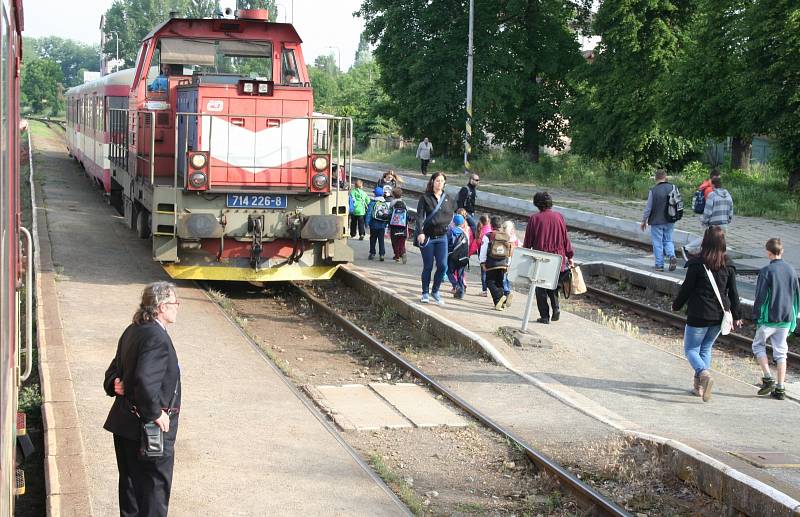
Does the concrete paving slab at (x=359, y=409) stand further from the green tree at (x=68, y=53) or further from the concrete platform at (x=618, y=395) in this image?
the green tree at (x=68, y=53)

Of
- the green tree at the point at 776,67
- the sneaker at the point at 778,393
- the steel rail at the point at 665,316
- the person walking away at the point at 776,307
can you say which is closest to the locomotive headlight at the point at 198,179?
the steel rail at the point at 665,316

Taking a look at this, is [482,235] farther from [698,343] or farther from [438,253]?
[698,343]

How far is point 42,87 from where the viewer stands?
91.4 meters

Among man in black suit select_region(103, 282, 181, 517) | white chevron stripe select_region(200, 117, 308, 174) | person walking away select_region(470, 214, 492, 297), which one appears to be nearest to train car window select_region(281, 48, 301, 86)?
white chevron stripe select_region(200, 117, 308, 174)

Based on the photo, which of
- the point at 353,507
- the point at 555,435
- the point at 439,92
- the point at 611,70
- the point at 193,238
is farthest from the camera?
the point at 439,92

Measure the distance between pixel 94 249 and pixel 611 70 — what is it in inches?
902

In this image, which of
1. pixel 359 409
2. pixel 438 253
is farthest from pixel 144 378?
pixel 438 253

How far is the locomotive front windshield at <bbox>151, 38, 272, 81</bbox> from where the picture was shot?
15.0 meters

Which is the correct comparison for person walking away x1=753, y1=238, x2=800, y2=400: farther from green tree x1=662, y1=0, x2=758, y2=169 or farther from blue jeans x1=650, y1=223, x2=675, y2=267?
green tree x1=662, y1=0, x2=758, y2=169

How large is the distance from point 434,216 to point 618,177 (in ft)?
72.3

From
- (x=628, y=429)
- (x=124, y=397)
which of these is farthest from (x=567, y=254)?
(x=124, y=397)

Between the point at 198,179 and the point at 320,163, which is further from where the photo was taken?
the point at 320,163

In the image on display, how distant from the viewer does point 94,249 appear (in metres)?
16.5

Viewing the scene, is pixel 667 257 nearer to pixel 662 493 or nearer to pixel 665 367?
pixel 665 367
